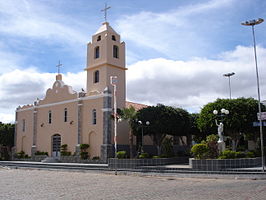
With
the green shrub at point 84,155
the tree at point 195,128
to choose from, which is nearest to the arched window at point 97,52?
the green shrub at point 84,155

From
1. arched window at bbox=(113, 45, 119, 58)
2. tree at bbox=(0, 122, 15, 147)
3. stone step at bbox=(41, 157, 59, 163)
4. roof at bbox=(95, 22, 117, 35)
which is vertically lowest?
stone step at bbox=(41, 157, 59, 163)

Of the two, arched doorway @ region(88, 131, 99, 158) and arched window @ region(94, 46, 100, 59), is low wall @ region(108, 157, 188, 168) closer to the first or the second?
arched doorway @ region(88, 131, 99, 158)

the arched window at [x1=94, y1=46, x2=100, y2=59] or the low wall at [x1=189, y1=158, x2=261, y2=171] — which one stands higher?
the arched window at [x1=94, y1=46, x2=100, y2=59]

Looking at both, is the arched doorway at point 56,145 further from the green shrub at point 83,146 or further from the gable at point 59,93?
the green shrub at point 83,146

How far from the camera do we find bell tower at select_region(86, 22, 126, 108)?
1300 inches

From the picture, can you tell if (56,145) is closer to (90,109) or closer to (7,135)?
(90,109)

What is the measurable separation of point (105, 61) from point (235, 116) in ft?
48.0

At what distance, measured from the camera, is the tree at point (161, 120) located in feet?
96.9

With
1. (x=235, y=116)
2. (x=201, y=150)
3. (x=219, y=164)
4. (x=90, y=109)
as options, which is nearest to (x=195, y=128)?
(x=235, y=116)

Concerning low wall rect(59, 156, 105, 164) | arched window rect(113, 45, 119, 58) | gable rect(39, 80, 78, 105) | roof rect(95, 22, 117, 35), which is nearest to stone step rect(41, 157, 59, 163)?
low wall rect(59, 156, 105, 164)

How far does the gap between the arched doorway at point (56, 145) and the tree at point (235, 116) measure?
55.4ft

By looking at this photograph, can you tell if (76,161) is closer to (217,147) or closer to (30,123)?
(30,123)

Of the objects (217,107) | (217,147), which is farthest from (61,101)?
(217,147)

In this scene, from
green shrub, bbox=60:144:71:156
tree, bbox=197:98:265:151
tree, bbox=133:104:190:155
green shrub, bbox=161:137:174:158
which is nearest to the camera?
tree, bbox=197:98:265:151
